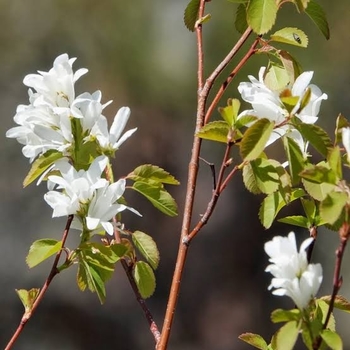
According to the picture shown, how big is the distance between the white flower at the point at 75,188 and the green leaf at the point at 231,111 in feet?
0.37

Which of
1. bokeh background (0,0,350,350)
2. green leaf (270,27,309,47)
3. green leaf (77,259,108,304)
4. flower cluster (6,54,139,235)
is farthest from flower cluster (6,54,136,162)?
bokeh background (0,0,350,350)

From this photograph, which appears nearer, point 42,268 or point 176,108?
point 42,268

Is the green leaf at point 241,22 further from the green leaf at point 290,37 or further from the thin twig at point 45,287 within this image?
the thin twig at point 45,287

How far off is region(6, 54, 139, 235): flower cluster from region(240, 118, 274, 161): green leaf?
115 mm

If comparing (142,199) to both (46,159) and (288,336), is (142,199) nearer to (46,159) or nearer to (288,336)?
(46,159)

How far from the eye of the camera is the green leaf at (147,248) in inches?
29.2

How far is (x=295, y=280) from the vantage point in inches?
21.8

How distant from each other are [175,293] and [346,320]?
264 cm

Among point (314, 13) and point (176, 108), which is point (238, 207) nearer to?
point (176, 108)

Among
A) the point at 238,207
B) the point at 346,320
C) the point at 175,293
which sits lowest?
the point at 346,320

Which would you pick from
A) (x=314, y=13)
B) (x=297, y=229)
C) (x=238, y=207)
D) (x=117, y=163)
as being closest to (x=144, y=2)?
(x=117, y=163)

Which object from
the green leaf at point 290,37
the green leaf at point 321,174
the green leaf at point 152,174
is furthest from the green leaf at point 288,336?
the green leaf at point 290,37

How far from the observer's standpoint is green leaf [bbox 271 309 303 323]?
56 centimetres

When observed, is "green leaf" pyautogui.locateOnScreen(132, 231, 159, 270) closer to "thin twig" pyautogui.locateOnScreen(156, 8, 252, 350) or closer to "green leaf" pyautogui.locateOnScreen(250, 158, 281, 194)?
"thin twig" pyautogui.locateOnScreen(156, 8, 252, 350)
